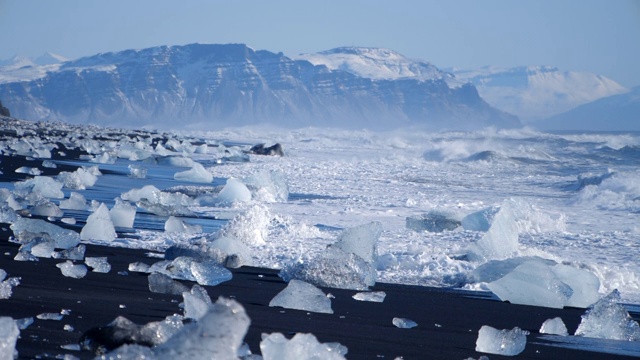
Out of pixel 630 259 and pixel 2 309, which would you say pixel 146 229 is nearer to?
pixel 2 309

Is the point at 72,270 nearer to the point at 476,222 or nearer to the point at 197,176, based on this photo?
the point at 476,222

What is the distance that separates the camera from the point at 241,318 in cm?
211

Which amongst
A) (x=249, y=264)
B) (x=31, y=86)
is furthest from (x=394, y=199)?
(x=31, y=86)

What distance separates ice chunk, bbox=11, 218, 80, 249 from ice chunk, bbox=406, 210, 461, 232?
3.25 m

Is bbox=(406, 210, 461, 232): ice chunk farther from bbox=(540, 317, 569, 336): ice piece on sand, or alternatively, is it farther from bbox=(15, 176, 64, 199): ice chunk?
bbox=(15, 176, 64, 199): ice chunk

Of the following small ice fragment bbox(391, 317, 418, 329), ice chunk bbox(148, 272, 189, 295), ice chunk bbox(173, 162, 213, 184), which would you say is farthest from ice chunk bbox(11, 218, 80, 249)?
ice chunk bbox(173, 162, 213, 184)

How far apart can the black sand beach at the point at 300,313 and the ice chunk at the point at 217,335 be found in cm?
76

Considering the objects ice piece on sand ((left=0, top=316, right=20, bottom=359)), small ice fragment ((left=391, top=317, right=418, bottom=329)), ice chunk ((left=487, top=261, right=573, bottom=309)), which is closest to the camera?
ice piece on sand ((left=0, top=316, right=20, bottom=359))

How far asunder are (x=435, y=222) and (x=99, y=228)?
10.5ft

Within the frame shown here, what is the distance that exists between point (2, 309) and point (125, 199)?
5.61 meters

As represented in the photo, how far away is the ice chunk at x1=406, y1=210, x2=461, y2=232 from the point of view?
760 centimetres

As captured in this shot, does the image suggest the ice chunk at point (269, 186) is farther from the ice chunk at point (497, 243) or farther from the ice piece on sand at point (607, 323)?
the ice piece on sand at point (607, 323)

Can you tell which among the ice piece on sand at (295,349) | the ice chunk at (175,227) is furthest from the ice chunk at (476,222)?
the ice piece on sand at (295,349)

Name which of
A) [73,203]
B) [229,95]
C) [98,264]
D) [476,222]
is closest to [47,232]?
[98,264]
